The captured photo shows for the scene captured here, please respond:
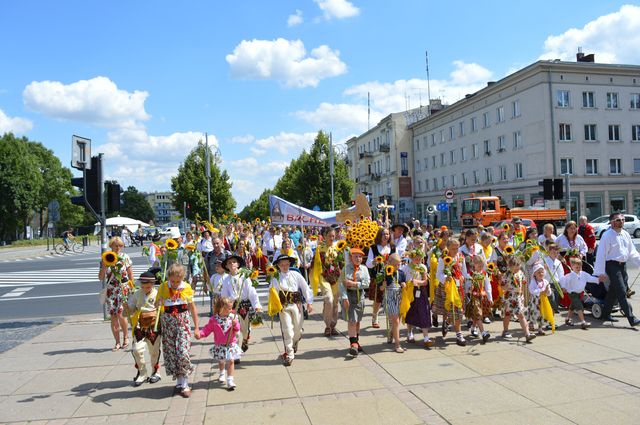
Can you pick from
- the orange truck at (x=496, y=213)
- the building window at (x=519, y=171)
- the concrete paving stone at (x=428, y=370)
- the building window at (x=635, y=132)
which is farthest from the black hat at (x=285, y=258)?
the building window at (x=635, y=132)

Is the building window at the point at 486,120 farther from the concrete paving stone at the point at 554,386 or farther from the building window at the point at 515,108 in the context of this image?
the concrete paving stone at the point at 554,386

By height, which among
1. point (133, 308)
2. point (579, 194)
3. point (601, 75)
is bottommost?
point (133, 308)

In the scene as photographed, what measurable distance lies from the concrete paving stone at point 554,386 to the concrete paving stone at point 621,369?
0.96 ft

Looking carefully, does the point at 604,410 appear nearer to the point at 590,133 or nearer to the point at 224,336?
the point at 224,336

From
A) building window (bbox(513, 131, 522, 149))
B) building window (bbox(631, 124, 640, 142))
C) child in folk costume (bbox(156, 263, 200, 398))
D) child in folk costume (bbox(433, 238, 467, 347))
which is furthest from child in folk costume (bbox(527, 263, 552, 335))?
building window (bbox(631, 124, 640, 142))

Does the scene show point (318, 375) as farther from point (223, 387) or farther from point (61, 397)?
point (61, 397)

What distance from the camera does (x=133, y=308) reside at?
6.27m

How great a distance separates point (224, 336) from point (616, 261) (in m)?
6.40

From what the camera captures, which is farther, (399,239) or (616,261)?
(399,239)

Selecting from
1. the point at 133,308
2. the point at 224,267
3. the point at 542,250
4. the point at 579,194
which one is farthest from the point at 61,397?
the point at 579,194

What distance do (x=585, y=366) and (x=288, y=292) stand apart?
3850 mm

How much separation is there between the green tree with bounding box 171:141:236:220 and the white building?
2523 cm

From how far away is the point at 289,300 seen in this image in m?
7.02

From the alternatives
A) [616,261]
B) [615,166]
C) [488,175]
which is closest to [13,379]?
[616,261]
